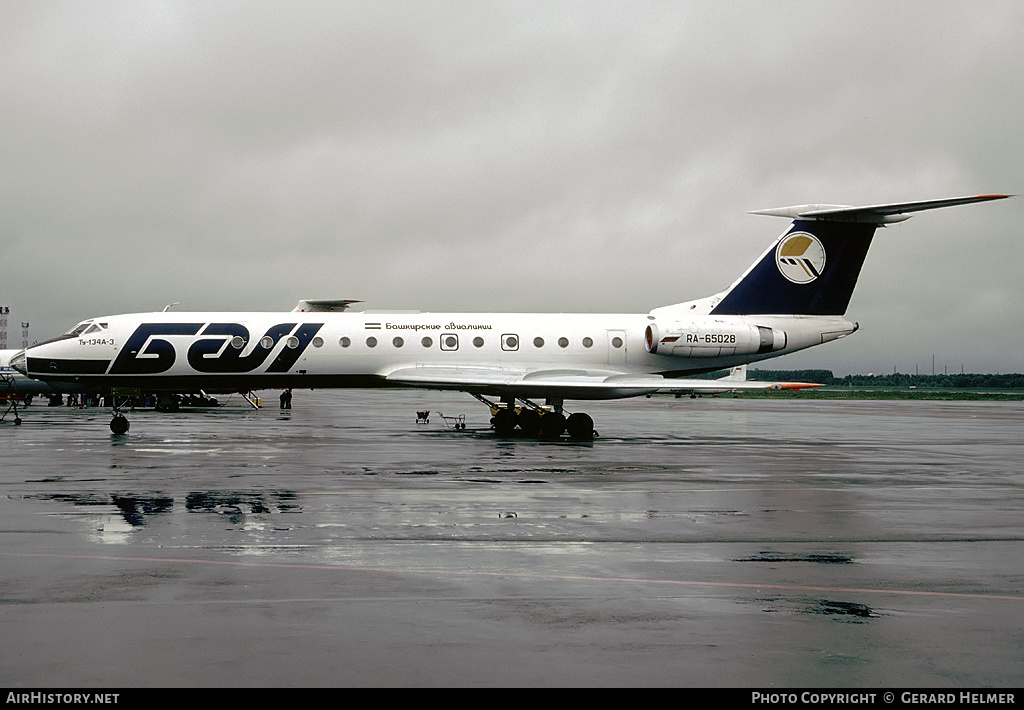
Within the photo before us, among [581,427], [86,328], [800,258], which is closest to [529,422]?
[581,427]

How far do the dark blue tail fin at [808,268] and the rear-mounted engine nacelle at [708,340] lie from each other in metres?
1.15

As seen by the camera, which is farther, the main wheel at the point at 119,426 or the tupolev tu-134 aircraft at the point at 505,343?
the tupolev tu-134 aircraft at the point at 505,343

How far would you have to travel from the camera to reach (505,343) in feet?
90.5

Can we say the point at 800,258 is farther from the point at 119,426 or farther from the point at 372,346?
the point at 119,426

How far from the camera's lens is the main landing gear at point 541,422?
25.0 metres

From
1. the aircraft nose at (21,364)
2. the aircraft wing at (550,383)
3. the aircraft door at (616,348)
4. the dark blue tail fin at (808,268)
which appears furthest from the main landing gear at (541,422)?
the aircraft nose at (21,364)

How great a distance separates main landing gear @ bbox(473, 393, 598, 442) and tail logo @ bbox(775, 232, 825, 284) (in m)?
7.92

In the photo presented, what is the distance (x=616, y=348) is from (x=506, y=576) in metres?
20.7

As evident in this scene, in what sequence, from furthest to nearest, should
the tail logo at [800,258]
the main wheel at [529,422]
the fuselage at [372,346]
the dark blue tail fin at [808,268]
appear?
the tail logo at [800,258] < the dark blue tail fin at [808,268] < the fuselage at [372,346] < the main wheel at [529,422]

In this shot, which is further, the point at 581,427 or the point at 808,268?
the point at 808,268

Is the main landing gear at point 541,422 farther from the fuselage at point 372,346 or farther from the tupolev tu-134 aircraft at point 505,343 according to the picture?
the fuselage at point 372,346

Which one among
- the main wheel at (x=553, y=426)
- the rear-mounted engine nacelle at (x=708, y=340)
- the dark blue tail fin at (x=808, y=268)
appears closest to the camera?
the main wheel at (x=553, y=426)

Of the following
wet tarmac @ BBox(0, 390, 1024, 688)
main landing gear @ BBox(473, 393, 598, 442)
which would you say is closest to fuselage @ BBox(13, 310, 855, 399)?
main landing gear @ BBox(473, 393, 598, 442)

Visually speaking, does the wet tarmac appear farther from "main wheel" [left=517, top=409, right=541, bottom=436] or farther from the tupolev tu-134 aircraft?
the tupolev tu-134 aircraft
